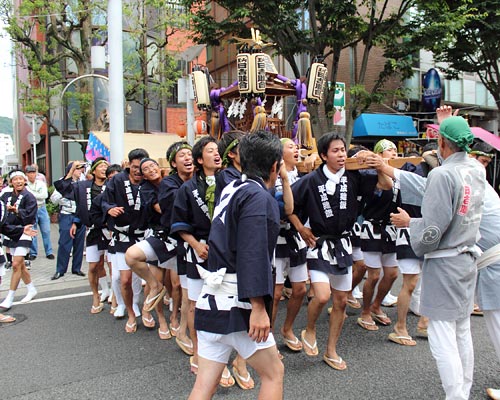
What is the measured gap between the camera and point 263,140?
2.47 m

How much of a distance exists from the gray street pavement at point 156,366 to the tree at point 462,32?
948 centimetres

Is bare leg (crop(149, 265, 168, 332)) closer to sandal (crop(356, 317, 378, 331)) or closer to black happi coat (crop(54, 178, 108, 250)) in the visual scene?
black happi coat (crop(54, 178, 108, 250))

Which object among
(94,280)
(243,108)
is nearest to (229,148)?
(94,280)

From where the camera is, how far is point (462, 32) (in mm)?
15461

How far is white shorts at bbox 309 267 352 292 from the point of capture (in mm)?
3955

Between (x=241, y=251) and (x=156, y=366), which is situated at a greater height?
(x=241, y=251)

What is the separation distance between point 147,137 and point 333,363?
423 inches

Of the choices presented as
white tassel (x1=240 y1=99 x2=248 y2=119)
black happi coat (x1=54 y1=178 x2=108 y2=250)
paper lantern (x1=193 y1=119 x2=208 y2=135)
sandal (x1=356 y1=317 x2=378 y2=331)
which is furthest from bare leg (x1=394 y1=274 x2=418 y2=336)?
paper lantern (x1=193 y1=119 x2=208 y2=135)

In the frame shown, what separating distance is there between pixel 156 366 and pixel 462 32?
52.2 feet

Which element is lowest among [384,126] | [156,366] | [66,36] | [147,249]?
[156,366]

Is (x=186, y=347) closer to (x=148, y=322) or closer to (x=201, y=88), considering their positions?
(x=148, y=322)

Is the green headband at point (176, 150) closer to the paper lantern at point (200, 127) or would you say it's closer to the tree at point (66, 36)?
the paper lantern at point (200, 127)

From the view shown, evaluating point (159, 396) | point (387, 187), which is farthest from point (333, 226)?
point (159, 396)

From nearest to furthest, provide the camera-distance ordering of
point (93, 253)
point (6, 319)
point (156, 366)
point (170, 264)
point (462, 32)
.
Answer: point (156, 366) → point (170, 264) → point (6, 319) → point (93, 253) → point (462, 32)
